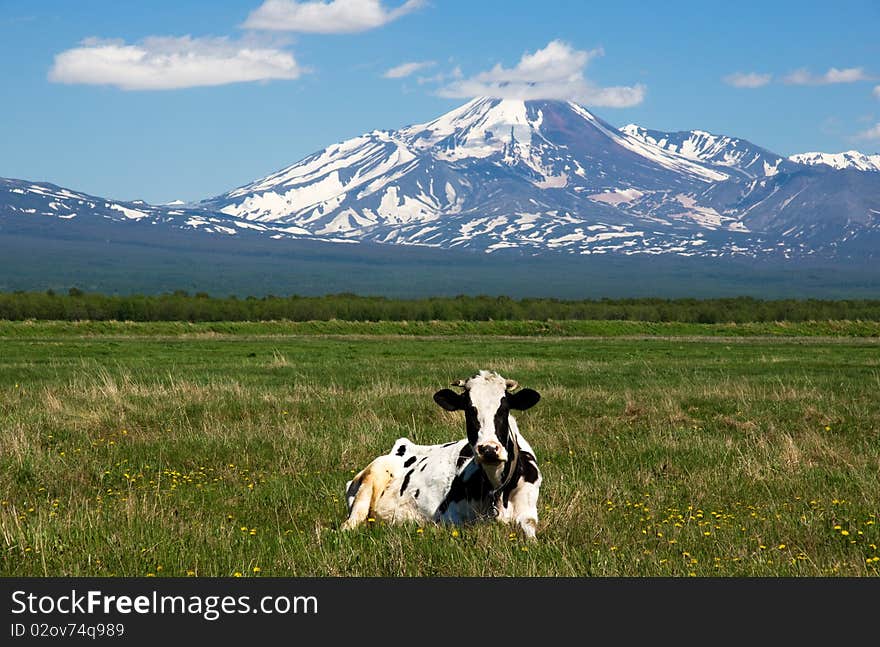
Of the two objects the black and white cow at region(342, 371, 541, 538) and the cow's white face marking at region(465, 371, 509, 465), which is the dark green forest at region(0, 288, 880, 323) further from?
the cow's white face marking at region(465, 371, 509, 465)

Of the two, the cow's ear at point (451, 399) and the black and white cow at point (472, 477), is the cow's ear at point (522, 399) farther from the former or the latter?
the cow's ear at point (451, 399)

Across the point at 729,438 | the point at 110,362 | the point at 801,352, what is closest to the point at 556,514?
the point at 729,438

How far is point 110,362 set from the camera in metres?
35.0

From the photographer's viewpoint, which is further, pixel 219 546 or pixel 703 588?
pixel 219 546

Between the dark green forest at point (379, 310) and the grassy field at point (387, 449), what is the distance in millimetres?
66211

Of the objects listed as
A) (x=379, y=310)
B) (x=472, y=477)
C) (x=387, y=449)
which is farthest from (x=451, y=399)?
(x=379, y=310)

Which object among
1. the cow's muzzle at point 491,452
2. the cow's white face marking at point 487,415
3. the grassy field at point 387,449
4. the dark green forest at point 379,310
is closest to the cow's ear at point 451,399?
the cow's white face marking at point 487,415

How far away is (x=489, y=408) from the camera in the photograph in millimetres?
9312

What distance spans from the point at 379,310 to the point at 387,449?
87.3 metres

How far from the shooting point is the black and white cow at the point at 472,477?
367 inches

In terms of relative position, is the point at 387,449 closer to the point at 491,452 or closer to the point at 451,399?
the point at 451,399

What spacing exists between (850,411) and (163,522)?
13.4 m

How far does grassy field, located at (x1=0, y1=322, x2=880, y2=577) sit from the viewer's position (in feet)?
27.4

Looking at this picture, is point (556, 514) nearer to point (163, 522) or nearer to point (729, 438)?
point (163, 522)
